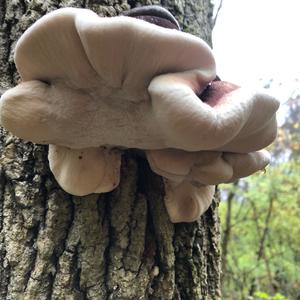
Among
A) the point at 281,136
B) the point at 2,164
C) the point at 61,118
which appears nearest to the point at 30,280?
the point at 2,164

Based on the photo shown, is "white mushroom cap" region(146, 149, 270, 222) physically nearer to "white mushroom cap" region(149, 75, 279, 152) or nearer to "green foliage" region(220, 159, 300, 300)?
"white mushroom cap" region(149, 75, 279, 152)

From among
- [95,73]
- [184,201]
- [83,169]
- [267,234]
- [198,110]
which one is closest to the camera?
[198,110]

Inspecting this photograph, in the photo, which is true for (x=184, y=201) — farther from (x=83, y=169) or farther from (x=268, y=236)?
(x=268, y=236)

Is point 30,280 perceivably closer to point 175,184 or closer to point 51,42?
point 175,184

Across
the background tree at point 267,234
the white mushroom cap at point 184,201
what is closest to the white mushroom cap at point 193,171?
the white mushroom cap at point 184,201

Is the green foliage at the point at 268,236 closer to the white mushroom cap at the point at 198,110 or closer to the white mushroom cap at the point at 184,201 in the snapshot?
the white mushroom cap at the point at 184,201

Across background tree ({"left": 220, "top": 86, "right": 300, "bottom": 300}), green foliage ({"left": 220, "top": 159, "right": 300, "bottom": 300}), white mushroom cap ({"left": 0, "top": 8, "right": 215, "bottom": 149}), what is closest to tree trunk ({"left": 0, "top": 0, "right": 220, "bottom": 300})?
white mushroom cap ({"left": 0, "top": 8, "right": 215, "bottom": 149})

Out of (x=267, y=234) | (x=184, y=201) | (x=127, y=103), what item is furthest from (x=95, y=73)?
(x=267, y=234)
